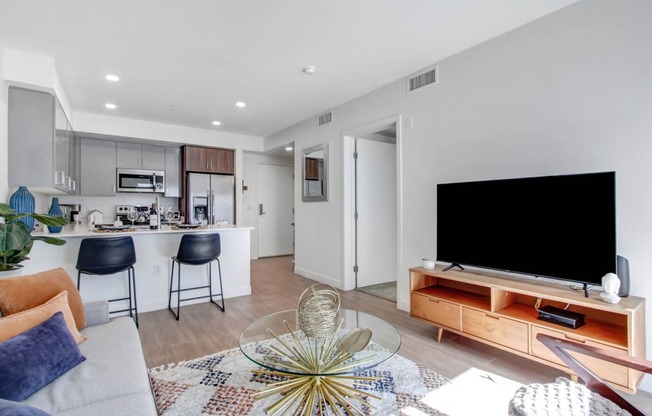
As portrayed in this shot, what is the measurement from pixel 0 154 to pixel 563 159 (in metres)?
4.71

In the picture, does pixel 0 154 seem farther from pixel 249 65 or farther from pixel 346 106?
pixel 346 106

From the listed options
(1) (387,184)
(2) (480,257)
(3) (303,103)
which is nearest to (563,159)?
(2) (480,257)

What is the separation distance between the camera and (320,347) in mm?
1992

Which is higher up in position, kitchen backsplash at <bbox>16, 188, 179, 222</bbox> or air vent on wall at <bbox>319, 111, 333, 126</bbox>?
air vent on wall at <bbox>319, 111, 333, 126</bbox>

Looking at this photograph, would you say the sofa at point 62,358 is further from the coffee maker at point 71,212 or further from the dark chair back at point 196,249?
the coffee maker at point 71,212

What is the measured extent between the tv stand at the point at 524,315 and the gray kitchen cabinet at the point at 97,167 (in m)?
5.37

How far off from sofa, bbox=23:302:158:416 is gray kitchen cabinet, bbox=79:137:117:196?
4.35 metres

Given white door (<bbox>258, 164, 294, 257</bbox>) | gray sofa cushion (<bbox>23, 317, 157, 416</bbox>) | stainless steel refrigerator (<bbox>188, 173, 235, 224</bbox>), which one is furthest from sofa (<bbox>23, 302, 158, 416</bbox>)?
white door (<bbox>258, 164, 294, 257</bbox>)

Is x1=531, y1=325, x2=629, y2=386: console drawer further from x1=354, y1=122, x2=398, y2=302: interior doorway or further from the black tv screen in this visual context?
x1=354, y1=122, x2=398, y2=302: interior doorway

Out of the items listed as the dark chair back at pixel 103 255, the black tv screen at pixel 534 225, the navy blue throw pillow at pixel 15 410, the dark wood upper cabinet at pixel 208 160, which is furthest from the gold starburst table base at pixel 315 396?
the dark wood upper cabinet at pixel 208 160

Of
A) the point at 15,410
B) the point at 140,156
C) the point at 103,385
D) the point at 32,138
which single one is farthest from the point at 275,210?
the point at 15,410

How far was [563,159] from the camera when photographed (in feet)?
7.72

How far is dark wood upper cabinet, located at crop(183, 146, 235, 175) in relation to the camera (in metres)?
5.89

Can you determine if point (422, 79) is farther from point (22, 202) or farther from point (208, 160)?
point (208, 160)
